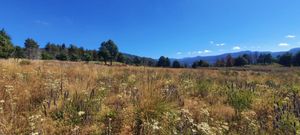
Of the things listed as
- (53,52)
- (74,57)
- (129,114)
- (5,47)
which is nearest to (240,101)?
(129,114)

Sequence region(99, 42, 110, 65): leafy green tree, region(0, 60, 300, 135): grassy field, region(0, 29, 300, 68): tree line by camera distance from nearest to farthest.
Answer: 1. region(0, 60, 300, 135): grassy field
2. region(0, 29, 300, 68): tree line
3. region(99, 42, 110, 65): leafy green tree

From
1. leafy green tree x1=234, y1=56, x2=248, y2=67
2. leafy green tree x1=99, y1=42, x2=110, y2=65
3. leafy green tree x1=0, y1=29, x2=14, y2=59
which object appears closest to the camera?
leafy green tree x1=0, y1=29, x2=14, y2=59

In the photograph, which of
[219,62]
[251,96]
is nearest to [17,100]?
[251,96]

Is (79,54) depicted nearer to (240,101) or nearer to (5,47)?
(5,47)

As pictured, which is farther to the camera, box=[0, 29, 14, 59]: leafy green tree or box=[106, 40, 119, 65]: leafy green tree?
box=[106, 40, 119, 65]: leafy green tree

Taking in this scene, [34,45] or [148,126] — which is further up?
[34,45]

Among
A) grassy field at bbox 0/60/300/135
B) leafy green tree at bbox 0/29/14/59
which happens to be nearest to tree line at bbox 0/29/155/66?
leafy green tree at bbox 0/29/14/59

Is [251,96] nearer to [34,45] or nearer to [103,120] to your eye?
[103,120]

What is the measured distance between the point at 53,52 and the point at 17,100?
A: 10762 cm

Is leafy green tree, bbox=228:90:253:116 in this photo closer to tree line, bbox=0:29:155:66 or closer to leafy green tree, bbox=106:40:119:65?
tree line, bbox=0:29:155:66

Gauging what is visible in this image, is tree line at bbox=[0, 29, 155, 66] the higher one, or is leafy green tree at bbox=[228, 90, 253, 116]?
tree line at bbox=[0, 29, 155, 66]

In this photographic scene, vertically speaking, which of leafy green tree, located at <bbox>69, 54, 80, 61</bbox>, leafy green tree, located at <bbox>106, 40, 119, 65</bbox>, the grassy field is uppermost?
leafy green tree, located at <bbox>106, 40, 119, 65</bbox>

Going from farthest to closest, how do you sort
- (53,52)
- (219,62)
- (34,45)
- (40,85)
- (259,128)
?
(219,62), (53,52), (34,45), (40,85), (259,128)

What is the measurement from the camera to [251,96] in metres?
6.14
